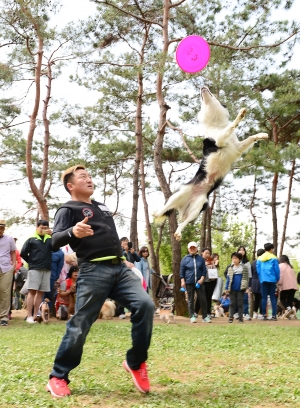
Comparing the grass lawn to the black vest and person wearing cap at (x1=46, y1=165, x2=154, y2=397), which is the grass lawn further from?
the black vest

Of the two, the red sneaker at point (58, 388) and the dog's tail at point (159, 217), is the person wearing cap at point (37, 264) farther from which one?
the red sneaker at point (58, 388)

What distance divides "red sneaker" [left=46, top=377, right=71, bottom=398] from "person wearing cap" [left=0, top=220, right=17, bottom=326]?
5.80 m

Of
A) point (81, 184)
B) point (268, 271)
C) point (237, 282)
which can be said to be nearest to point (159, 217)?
point (81, 184)

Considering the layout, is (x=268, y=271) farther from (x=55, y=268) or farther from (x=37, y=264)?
(x=37, y=264)

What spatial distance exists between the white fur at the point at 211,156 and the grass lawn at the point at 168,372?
5.34 feet

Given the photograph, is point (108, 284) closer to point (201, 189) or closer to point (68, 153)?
point (201, 189)

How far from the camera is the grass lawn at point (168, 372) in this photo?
12.8 feet

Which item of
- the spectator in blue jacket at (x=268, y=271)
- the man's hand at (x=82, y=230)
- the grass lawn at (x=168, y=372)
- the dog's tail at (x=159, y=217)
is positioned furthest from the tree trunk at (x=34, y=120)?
the man's hand at (x=82, y=230)

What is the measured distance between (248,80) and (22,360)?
12.3 metres

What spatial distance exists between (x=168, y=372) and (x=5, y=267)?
17.2 feet

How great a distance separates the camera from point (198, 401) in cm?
387

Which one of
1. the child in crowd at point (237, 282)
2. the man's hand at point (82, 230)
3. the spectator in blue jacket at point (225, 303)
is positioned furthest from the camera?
the spectator in blue jacket at point (225, 303)

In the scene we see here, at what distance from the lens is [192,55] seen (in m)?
7.23

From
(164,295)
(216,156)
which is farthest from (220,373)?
(164,295)
